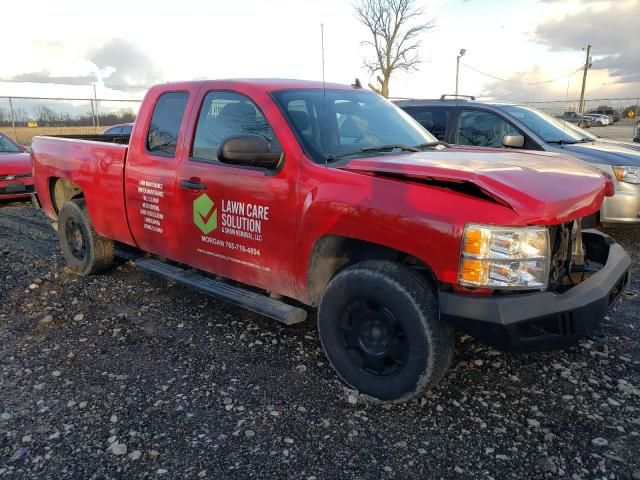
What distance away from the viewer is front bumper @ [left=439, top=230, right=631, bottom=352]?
252 cm

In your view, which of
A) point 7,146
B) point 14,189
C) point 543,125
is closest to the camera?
point 543,125

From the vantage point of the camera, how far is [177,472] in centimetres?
250

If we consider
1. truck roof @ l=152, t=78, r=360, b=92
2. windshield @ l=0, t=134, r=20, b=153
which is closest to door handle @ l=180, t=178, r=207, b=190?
truck roof @ l=152, t=78, r=360, b=92

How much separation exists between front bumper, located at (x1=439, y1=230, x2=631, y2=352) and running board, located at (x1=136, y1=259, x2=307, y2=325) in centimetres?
110

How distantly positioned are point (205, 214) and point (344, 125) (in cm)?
121

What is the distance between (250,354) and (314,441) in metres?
1.10

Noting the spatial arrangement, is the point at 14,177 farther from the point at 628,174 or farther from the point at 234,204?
the point at 628,174

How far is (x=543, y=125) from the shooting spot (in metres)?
6.97

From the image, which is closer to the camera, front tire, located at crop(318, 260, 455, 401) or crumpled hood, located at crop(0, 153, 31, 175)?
front tire, located at crop(318, 260, 455, 401)

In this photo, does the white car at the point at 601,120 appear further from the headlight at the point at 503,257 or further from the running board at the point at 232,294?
the headlight at the point at 503,257

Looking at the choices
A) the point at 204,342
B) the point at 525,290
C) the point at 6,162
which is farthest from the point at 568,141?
the point at 6,162

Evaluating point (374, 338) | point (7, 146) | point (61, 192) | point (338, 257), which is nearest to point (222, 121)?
point (338, 257)

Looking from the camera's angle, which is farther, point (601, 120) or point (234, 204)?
point (601, 120)

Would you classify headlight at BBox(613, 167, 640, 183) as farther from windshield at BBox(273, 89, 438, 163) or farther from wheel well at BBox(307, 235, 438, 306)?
wheel well at BBox(307, 235, 438, 306)
